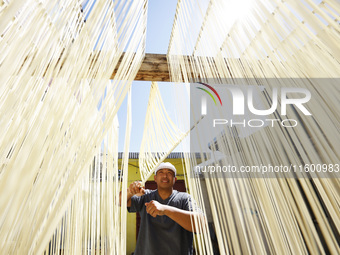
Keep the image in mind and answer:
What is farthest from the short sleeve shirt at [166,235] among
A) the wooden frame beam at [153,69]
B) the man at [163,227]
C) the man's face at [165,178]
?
the wooden frame beam at [153,69]

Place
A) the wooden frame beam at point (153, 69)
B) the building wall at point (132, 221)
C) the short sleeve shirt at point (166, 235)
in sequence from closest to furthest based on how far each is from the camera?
the short sleeve shirt at point (166, 235), the wooden frame beam at point (153, 69), the building wall at point (132, 221)

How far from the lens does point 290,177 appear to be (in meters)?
0.42

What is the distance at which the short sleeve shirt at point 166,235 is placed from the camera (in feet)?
4.46

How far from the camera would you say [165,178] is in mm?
1690

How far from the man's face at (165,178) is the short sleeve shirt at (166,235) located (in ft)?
0.38

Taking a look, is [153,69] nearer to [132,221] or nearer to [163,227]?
[163,227]

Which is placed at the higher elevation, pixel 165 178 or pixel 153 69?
pixel 153 69

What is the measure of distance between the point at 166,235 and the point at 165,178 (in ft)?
1.46

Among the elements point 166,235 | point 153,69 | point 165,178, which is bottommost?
point 166,235

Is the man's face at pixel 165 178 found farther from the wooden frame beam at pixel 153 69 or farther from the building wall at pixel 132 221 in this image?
the building wall at pixel 132 221

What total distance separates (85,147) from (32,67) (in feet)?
0.73

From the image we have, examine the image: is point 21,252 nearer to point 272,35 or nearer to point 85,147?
point 85,147

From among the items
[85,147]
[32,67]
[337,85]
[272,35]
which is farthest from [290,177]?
[32,67]

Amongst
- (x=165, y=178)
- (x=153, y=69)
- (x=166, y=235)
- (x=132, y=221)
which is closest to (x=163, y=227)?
(x=166, y=235)
